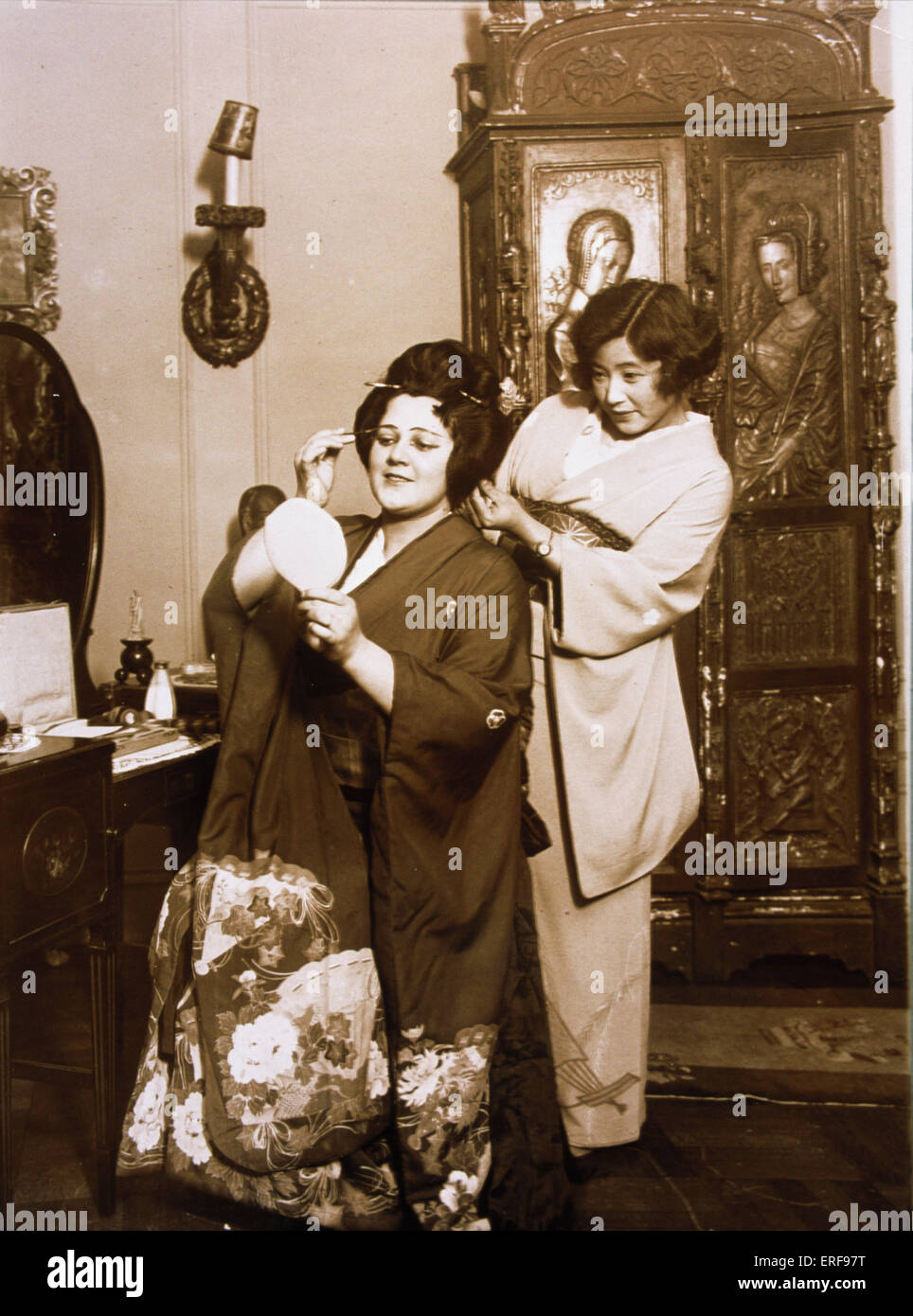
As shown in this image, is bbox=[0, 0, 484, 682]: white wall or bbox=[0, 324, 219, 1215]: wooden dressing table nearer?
bbox=[0, 324, 219, 1215]: wooden dressing table

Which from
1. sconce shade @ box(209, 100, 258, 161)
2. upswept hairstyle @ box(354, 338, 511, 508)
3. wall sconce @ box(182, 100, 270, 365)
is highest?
sconce shade @ box(209, 100, 258, 161)

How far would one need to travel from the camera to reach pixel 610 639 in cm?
203

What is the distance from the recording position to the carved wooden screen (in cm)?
259

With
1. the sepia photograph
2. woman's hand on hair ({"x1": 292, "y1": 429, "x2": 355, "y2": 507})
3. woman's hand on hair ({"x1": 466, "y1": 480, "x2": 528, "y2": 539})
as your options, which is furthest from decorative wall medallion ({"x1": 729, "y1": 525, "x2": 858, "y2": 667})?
woman's hand on hair ({"x1": 292, "y1": 429, "x2": 355, "y2": 507})

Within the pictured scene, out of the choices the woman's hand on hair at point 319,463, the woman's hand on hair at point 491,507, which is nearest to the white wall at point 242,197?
the woman's hand on hair at point 319,463

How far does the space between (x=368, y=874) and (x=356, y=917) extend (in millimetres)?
75

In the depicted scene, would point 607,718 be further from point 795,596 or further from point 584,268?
point 795,596

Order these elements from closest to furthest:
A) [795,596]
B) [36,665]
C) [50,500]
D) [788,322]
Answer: [36,665]
[50,500]
[788,322]
[795,596]

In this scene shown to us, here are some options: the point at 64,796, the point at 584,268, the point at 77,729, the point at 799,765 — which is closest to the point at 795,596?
the point at 799,765

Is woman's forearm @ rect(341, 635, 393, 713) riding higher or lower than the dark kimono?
higher

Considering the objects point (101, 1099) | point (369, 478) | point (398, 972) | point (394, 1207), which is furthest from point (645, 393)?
point (101, 1099)

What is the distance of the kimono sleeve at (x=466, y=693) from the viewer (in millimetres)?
1775

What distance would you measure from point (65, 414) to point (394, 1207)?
1.63 metres

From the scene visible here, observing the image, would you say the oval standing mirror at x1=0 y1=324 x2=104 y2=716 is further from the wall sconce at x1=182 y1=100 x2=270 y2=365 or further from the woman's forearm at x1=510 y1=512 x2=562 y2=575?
the woman's forearm at x1=510 y1=512 x2=562 y2=575
